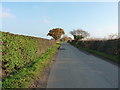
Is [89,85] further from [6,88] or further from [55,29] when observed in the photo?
[55,29]

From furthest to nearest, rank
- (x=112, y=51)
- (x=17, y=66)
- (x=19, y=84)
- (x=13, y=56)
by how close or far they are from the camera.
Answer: (x=112, y=51) < (x=17, y=66) < (x=13, y=56) < (x=19, y=84)

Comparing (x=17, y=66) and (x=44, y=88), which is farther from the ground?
(x=17, y=66)

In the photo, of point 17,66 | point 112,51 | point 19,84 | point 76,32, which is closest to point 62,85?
point 19,84

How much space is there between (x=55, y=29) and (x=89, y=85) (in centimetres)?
7162

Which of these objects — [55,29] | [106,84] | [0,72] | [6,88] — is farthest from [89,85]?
[55,29]

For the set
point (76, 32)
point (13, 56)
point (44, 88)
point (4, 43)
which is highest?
point (76, 32)

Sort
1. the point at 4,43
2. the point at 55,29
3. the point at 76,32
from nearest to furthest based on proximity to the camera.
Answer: the point at 4,43 < the point at 76,32 < the point at 55,29

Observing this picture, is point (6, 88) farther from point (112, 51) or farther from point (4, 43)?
point (112, 51)

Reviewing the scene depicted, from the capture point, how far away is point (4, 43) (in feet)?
18.0

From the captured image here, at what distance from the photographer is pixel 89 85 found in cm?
481

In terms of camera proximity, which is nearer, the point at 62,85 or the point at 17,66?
the point at 62,85

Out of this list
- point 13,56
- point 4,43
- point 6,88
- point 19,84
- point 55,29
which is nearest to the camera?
point 6,88

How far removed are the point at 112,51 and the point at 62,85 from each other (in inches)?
474

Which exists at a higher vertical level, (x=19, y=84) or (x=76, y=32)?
(x=76, y=32)
